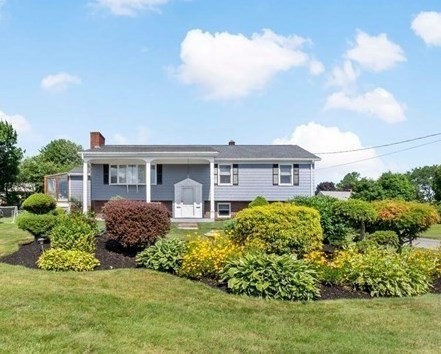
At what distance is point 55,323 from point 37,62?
9.15m

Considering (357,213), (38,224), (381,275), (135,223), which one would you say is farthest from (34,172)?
(381,275)

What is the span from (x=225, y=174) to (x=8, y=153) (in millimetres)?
20452

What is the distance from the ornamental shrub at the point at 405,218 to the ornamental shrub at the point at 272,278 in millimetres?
5184

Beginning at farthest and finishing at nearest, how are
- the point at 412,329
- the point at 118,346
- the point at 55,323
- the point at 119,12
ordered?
the point at 119,12 < the point at 412,329 < the point at 55,323 < the point at 118,346

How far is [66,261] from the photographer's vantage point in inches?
375

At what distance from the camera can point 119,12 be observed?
38.0 ft

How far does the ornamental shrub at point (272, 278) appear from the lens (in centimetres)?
791

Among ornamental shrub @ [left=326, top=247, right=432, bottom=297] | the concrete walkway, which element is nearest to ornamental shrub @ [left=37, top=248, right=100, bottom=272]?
ornamental shrub @ [left=326, top=247, right=432, bottom=297]

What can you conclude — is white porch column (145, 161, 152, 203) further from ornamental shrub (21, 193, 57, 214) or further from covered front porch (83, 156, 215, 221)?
ornamental shrub (21, 193, 57, 214)

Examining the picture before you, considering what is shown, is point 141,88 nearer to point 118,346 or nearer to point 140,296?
point 140,296

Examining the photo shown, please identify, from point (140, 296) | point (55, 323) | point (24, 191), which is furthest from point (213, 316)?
point (24, 191)

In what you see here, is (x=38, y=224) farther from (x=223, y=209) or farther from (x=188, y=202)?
(x=223, y=209)

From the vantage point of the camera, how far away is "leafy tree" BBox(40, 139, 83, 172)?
66812 mm

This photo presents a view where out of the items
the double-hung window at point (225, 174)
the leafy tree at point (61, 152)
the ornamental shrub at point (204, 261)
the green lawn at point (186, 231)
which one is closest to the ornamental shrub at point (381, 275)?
the ornamental shrub at point (204, 261)
